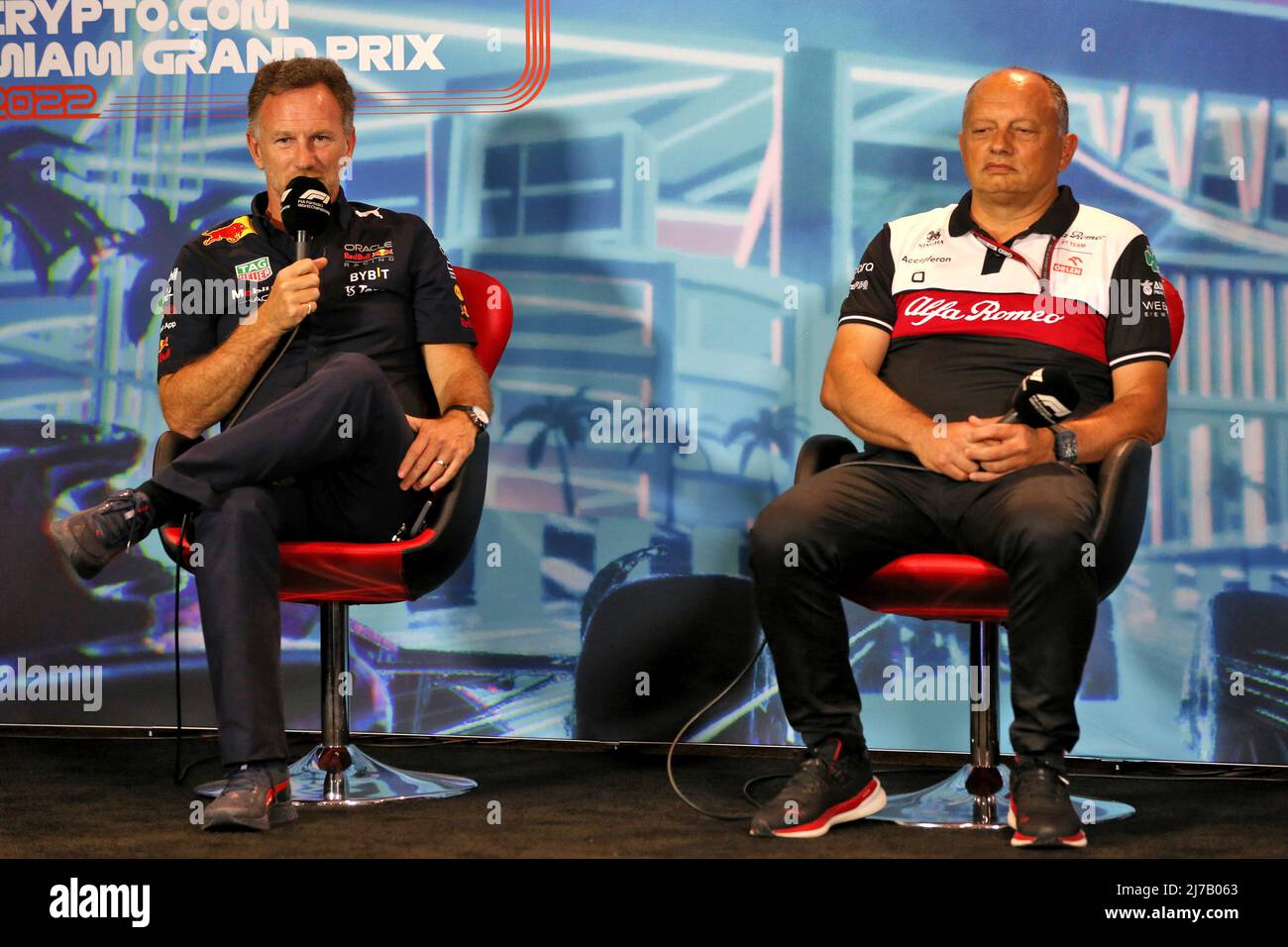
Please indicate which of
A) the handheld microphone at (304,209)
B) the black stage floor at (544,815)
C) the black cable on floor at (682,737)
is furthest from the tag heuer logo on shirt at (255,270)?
the black cable on floor at (682,737)

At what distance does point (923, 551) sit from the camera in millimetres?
2803

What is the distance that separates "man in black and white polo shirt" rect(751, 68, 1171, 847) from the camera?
2525mm

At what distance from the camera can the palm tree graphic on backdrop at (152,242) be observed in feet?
12.8

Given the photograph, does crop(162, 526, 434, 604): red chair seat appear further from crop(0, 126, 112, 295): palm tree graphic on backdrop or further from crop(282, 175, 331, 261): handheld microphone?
crop(0, 126, 112, 295): palm tree graphic on backdrop

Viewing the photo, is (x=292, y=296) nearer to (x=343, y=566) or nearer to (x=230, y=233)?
(x=230, y=233)

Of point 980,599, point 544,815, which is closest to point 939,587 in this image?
point 980,599

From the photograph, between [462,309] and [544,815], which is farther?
[462,309]

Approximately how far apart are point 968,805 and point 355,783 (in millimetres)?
1186

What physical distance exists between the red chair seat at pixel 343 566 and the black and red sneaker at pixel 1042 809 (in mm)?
1129

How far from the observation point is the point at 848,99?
142 inches

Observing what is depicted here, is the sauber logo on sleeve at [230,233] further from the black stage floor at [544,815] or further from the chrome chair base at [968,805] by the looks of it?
the chrome chair base at [968,805]

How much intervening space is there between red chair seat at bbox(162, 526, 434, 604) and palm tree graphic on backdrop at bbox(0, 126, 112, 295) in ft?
4.50
